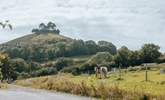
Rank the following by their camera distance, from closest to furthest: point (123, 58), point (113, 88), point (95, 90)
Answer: point (113, 88) < point (95, 90) < point (123, 58)

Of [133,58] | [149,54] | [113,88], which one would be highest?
[149,54]

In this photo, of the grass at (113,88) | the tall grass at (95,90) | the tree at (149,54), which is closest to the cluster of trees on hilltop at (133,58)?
the tree at (149,54)

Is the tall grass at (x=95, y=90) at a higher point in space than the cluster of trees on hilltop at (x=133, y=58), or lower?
lower

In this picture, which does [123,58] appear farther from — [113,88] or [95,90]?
[113,88]

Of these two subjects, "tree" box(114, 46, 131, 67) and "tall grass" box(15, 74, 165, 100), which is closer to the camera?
"tall grass" box(15, 74, 165, 100)

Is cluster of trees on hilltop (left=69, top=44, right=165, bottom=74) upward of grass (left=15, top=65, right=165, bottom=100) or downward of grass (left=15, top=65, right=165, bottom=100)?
upward

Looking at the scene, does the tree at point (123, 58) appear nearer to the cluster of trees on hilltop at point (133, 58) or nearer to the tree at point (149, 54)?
the cluster of trees on hilltop at point (133, 58)

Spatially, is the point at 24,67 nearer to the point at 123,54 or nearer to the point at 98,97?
the point at 123,54

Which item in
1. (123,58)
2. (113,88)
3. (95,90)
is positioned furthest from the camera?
(123,58)

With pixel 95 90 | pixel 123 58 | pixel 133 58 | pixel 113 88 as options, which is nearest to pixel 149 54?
pixel 133 58

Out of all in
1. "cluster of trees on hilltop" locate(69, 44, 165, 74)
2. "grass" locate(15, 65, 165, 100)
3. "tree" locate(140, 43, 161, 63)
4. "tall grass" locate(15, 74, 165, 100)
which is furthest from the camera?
"tree" locate(140, 43, 161, 63)

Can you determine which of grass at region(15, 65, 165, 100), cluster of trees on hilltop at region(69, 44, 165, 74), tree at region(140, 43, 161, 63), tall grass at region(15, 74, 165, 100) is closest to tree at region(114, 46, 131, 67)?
cluster of trees on hilltop at region(69, 44, 165, 74)

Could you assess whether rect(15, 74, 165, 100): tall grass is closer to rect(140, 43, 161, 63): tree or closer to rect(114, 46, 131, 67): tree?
rect(140, 43, 161, 63): tree

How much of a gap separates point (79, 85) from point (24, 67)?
116m
